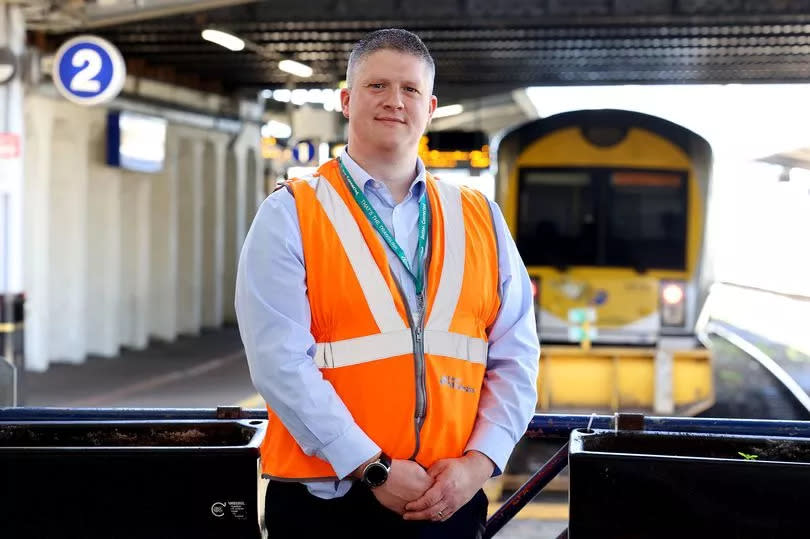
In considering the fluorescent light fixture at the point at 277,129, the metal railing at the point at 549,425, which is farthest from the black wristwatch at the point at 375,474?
the fluorescent light fixture at the point at 277,129

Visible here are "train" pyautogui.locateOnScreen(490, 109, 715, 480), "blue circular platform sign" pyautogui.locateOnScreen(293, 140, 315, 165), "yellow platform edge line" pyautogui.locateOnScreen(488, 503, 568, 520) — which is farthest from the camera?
"blue circular platform sign" pyautogui.locateOnScreen(293, 140, 315, 165)

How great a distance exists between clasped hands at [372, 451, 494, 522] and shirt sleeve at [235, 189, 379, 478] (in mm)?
87

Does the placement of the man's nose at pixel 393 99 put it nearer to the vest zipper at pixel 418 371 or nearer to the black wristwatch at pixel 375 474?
the vest zipper at pixel 418 371

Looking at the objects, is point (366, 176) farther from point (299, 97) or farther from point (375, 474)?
point (299, 97)

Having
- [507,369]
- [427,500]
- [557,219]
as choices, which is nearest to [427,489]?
[427,500]

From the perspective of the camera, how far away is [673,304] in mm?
10578

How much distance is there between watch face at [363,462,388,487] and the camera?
2549 mm

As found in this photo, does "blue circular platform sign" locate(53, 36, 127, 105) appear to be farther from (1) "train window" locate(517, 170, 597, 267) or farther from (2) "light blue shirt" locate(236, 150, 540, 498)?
(2) "light blue shirt" locate(236, 150, 540, 498)

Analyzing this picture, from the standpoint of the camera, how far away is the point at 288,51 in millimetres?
18141

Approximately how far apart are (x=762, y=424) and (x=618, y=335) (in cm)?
729

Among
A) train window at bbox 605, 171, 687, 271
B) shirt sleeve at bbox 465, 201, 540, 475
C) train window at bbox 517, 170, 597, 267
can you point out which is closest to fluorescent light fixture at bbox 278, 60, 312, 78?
train window at bbox 517, 170, 597, 267

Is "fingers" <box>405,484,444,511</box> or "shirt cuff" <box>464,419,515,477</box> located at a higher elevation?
"shirt cuff" <box>464,419,515,477</box>

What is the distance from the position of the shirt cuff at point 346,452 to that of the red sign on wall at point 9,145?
9.48 metres

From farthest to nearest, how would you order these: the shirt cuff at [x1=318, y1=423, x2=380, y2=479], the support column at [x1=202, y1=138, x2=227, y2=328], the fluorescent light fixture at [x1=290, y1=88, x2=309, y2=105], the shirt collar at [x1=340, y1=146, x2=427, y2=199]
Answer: the fluorescent light fixture at [x1=290, y1=88, x2=309, y2=105], the support column at [x1=202, y1=138, x2=227, y2=328], the shirt collar at [x1=340, y1=146, x2=427, y2=199], the shirt cuff at [x1=318, y1=423, x2=380, y2=479]
